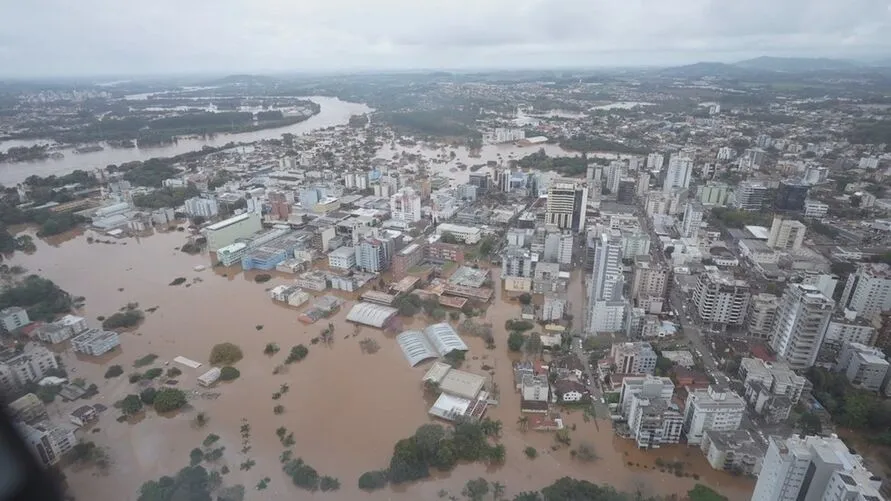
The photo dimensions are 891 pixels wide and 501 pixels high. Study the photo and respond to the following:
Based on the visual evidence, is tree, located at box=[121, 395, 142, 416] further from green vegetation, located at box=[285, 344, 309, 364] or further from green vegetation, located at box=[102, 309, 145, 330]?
green vegetation, located at box=[102, 309, 145, 330]

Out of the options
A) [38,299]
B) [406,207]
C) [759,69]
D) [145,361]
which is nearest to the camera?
[145,361]

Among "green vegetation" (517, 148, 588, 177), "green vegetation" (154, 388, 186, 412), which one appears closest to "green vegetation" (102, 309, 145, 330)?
"green vegetation" (154, 388, 186, 412)

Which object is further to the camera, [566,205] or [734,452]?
[566,205]

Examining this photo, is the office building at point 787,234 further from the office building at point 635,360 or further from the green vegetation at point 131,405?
the green vegetation at point 131,405


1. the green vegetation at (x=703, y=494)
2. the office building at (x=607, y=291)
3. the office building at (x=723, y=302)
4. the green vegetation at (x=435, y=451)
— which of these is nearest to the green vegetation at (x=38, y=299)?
the green vegetation at (x=435, y=451)

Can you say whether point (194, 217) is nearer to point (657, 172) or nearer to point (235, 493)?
point (235, 493)

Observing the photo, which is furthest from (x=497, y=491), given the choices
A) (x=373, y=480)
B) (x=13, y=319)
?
(x=13, y=319)

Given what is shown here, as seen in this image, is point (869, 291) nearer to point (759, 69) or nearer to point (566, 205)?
point (566, 205)
